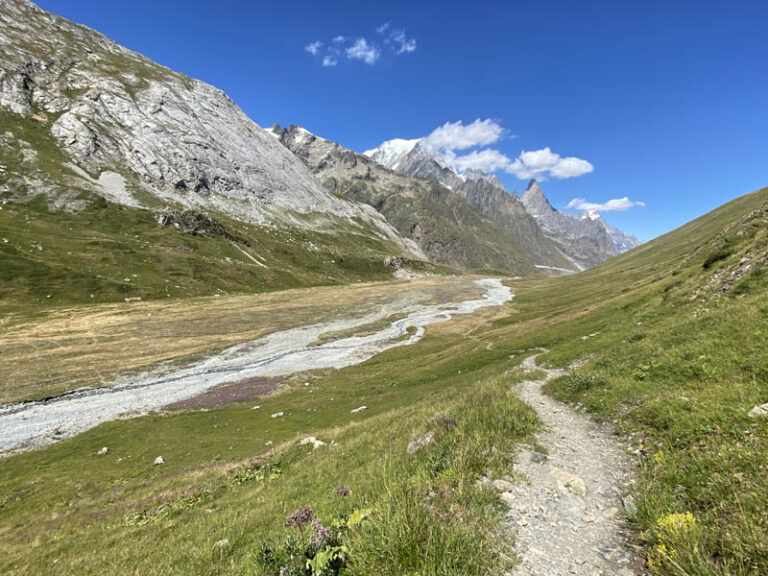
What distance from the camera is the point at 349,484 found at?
37.6 ft

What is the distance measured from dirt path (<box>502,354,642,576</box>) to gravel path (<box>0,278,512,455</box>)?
160ft

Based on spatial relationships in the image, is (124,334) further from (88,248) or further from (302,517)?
(302,517)

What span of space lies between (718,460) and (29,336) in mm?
104222

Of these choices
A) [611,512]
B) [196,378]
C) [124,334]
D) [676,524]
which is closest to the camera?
[676,524]

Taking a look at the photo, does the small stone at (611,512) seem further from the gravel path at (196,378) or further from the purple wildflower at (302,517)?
the gravel path at (196,378)

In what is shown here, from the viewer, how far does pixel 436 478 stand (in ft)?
26.2

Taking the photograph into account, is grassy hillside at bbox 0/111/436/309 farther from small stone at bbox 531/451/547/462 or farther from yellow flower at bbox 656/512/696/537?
yellow flower at bbox 656/512/696/537

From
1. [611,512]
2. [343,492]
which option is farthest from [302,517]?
[611,512]

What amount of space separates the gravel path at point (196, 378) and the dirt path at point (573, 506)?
48.7 meters

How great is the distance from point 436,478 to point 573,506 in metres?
3.01

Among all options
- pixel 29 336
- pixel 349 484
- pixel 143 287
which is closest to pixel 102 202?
pixel 143 287

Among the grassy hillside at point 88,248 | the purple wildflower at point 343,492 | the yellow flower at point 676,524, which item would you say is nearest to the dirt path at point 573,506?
the yellow flower at point 676,524

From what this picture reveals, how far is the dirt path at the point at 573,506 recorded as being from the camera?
5516mm

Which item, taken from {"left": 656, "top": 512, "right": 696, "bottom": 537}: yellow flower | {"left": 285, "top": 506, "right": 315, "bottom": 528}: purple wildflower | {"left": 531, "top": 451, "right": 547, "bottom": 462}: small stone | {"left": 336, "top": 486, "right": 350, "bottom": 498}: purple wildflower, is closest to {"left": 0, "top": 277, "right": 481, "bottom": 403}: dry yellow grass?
{"left": 336, "top": 486, "right": 350, "bottom": 498}: purple wildflower
